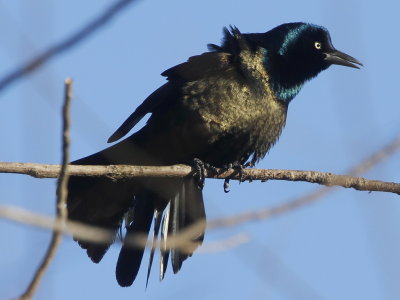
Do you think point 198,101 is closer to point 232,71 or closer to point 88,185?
point 232,71

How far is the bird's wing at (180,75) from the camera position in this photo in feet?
16.2

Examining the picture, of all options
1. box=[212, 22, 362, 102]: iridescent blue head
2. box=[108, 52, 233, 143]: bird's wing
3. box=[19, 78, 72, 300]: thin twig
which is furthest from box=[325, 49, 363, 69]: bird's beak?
box=[19, 78, 72, 300]: thin twig

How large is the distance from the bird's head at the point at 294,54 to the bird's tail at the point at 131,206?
989 millimetres

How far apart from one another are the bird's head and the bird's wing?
0.42m

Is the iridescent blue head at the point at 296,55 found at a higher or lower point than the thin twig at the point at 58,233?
higher

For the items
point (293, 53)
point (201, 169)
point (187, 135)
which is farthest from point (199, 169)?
point (293, 53)

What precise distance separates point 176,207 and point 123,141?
756 millimetres

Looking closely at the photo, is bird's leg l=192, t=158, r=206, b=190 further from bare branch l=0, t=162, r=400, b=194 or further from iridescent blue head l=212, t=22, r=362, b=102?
iridescent blue head l=212, t=22, r=362, b=102

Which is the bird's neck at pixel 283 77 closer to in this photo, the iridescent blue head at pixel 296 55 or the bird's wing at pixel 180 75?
the iridescent blue head at pixel 296 55

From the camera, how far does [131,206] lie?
5.09m

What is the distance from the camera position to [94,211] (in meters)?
4.68

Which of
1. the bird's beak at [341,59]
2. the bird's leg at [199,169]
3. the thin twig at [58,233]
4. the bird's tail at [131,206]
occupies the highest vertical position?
the bird's beak at [341,59]

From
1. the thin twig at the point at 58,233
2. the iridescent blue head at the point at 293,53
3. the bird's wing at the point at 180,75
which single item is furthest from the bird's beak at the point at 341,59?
the thin twig at the point at 58,233

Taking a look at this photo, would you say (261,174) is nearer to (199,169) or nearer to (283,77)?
(199,169)
